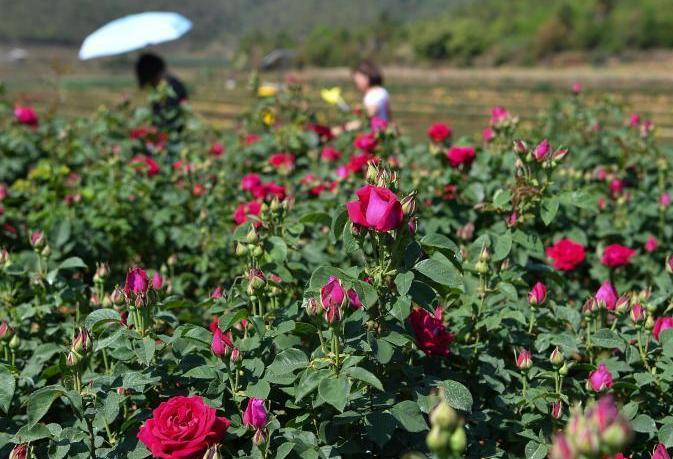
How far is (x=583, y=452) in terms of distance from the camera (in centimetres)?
70

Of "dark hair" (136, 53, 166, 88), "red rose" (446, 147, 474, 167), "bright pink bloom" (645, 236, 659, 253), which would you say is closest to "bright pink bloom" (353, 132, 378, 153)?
"red rose" (446, 147, 474, 167)

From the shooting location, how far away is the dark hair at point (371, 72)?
4609mm

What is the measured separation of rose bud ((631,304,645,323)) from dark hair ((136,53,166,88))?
378cm

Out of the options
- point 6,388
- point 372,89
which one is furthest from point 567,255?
point 372,89

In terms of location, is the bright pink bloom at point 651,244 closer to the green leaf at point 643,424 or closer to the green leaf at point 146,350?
the green leaf at point 643,424

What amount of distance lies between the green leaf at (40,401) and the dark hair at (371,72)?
3.63 meters

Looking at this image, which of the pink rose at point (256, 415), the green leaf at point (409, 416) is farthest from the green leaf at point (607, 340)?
the pink rose at point (256, 415)

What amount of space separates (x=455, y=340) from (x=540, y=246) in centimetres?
37

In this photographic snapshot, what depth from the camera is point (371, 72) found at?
4648mm

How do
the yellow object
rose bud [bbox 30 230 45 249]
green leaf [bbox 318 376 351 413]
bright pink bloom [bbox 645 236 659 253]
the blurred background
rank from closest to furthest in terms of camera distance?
green leaf [bbox 318 376 351 413] → rose bud [bbox 30 230 45 249] → bright pink bloom [bbox 645 236 659 253] → the yellow object → the blurred background

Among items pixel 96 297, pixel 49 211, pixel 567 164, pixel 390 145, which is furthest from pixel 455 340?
pixel 567 164

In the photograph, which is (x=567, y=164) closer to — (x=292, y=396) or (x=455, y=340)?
Answer: (x=455, y=340)

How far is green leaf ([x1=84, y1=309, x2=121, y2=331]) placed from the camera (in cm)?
143

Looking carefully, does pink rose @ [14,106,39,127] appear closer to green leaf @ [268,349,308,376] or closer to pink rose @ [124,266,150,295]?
pink rose @ [124,266,150,295]
